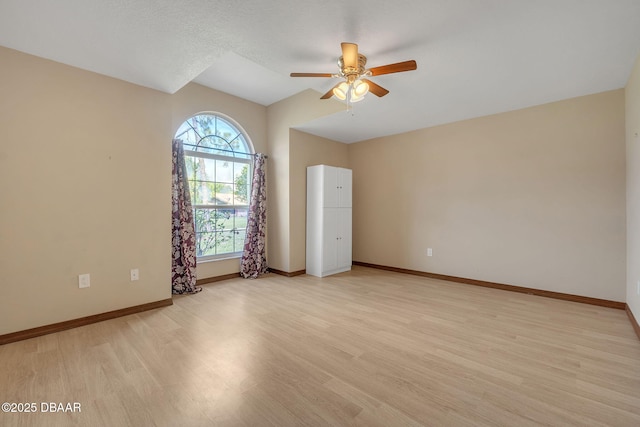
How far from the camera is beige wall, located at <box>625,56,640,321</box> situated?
2.47 m

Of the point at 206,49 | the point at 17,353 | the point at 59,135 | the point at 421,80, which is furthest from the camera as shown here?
the point at 421,80

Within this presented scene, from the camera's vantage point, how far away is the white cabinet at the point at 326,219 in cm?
455

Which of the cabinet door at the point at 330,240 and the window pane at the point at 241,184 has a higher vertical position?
the window pane at the point at 241,184

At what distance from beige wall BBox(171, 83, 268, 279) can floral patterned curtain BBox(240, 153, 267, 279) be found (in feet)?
0.60

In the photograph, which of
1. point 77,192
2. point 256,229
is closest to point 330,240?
point 256,229

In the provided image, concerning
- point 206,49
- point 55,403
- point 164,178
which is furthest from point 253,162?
point 55,403

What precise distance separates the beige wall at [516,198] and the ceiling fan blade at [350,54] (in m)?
2.69

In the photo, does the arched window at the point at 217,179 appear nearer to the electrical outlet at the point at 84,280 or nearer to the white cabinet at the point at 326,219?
the white cabinet at the point at 326,219

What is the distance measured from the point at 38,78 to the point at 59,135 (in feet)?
1.62

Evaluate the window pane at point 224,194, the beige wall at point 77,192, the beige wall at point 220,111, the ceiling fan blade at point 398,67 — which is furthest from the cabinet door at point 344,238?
the ceiling fan blade at point 398,67

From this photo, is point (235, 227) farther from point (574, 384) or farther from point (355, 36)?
point (574, 384)

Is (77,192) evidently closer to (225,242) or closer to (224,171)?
(224,171)

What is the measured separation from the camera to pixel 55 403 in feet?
5.18

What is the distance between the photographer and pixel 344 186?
4.94 metres
